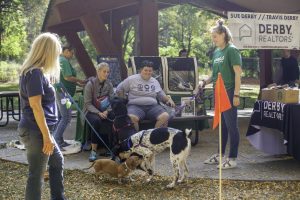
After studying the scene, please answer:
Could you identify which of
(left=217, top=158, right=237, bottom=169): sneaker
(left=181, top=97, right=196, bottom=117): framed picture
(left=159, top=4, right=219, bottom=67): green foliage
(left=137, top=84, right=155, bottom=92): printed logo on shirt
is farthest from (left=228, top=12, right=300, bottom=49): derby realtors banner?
(left=159, top=4, right=219, bottom=67): green foliage

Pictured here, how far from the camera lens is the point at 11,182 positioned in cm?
538

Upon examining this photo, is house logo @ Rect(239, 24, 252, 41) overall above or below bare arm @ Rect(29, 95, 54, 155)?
above

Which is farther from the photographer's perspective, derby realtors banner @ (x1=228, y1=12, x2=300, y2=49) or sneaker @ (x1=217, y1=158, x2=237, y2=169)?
derby realtors banner @ (x1=228, y1=12, x2=300, y2=49)

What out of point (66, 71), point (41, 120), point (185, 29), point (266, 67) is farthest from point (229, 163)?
point (185, 29)

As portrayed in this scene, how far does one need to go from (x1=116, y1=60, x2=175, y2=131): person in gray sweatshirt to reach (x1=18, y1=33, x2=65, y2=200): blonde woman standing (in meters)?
3.00

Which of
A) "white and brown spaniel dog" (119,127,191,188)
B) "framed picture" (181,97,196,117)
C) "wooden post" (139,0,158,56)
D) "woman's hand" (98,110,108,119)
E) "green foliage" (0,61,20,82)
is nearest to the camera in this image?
"white and brown spaniel dog" (119,127,191,188)

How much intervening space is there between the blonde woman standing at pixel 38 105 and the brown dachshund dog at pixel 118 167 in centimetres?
154

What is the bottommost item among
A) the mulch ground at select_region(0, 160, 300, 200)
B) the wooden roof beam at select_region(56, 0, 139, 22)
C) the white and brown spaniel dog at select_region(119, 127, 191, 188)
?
the mulch ground at select_region(0, 160, 300, 200)

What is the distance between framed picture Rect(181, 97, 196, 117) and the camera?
7219 mm

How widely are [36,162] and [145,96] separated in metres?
3.31

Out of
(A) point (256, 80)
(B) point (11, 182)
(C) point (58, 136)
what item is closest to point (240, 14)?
(C) point (58, 136)

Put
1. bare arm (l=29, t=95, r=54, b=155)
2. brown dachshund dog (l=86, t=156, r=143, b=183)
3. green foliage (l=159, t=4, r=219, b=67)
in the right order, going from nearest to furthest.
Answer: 1. bare arm (l=29, t=95, r=54, b=155)
2. brown dachshund dog (l=86, t=156, r=143, b=183)
3. green foliage (l=159, t=4, r=219, b=67)

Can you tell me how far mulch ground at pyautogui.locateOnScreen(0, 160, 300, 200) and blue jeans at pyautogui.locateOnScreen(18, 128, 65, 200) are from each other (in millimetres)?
932

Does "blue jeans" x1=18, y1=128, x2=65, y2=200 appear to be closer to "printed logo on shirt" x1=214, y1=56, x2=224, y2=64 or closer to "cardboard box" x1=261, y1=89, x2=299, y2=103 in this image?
"printed logo on shirt" x1=214, y1=56, x2=224, y2=64
